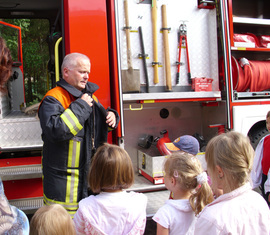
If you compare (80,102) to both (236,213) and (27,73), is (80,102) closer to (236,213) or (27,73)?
(236,213)

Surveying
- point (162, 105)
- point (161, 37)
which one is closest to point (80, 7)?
point (161, 37)

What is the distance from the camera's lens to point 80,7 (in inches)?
117

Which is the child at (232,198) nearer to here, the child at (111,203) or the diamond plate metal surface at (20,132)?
the child at (111,203)

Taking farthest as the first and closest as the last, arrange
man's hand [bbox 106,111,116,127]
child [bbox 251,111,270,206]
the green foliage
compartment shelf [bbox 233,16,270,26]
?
1. the green foliage
2. compartment shelf [bbox 233,16,270,26]
3. child [bbox 251,111,270,206]
4. man's hand [bbox 106,111,116,127]

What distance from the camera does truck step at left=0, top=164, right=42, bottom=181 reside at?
3.10 m

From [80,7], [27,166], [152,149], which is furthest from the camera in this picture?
[152,149]

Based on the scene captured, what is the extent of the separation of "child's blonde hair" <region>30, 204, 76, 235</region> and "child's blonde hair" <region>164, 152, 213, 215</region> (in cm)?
77

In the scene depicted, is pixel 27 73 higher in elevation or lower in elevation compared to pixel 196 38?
higher

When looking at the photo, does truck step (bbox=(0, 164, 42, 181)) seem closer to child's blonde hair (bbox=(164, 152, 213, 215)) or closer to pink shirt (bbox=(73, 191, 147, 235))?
pink shirt (bbox=(73, 191, 147, 235))

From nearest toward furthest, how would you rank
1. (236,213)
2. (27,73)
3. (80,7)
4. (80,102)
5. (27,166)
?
(236,213) < (80,102) < (80,7) < (27,166) < (27,73)

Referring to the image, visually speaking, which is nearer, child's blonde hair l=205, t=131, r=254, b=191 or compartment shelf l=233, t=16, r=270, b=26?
child's blonde hair l=205, t=131, r=254, b=191

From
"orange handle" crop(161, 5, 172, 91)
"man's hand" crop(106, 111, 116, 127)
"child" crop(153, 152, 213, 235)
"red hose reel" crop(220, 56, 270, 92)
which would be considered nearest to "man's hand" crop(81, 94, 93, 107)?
"man's hand" crop(106, 111, 116, 127)

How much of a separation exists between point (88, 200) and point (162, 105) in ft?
9.28

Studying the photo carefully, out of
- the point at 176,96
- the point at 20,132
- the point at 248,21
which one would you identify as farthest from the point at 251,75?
the point at 20,132
